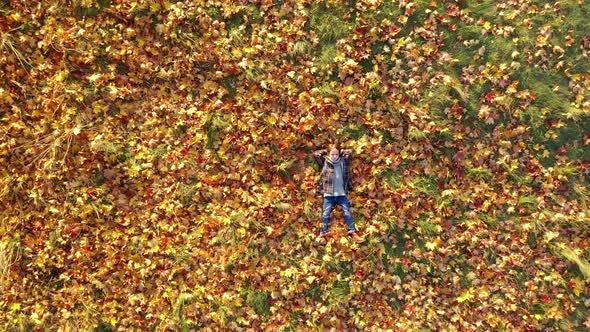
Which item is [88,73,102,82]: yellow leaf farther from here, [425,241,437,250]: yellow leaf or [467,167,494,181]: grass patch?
[467,167,494,181]: grass patch

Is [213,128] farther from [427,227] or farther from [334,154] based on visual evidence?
[427,227]

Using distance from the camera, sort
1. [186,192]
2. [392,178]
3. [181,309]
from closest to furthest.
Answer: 1. [181,309]
2. [186,192]
3. [392,178]

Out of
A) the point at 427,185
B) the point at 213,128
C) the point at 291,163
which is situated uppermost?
the point at 213,128

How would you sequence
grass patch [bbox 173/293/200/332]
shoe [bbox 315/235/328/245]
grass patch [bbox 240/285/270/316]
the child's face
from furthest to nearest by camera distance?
shoe [bbox 315/235/328/245] → grass patch [bbox 240/285/270/316] → grass patch [bbox 173/293/200/332] → the child's face

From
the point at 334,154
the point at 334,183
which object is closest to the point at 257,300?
the point at 334,183

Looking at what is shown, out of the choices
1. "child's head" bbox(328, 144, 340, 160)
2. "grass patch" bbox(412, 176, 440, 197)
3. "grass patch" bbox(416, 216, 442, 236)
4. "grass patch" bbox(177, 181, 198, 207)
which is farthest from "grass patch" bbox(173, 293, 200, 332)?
"grass patch" bbox(412, 176, 440, 197)

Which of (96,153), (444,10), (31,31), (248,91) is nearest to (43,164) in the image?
(96,153)

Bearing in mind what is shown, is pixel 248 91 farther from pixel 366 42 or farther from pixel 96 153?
pixel 96 153
